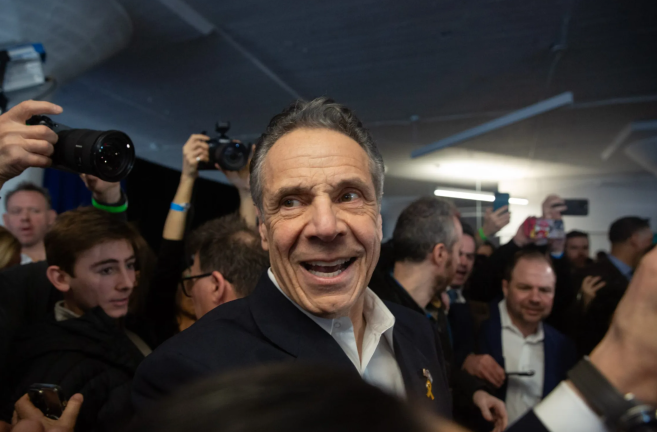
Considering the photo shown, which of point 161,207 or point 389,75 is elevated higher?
point 389,75

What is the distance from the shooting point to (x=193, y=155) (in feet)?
6.73

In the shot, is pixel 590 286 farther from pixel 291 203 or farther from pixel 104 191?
pixel 104 191

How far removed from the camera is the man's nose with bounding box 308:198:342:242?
966mm

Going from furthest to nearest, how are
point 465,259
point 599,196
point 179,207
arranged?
point 599,196 < point 465,259 < point 179,207

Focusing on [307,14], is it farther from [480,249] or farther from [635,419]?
[635,419]

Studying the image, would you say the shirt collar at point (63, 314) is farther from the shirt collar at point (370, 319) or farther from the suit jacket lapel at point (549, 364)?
the suit jacket lapel at point (549, 364)

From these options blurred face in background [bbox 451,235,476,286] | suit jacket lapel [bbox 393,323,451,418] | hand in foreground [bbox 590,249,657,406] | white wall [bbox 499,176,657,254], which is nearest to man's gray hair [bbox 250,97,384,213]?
suit jacket lapel [bbox 393,323,451,418]

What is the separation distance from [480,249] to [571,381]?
427 cm

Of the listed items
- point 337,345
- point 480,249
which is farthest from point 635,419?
point 480,249

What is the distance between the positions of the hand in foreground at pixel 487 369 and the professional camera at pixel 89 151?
5.49 ft

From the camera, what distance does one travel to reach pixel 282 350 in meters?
0.97

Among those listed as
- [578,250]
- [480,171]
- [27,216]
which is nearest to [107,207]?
[27,216]

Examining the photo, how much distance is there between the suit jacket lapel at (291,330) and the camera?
97 centimetres

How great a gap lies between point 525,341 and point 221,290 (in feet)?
5.04
